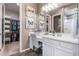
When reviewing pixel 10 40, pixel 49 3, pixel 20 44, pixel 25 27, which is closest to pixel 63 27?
pixel 49 3

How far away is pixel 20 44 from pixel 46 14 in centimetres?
69

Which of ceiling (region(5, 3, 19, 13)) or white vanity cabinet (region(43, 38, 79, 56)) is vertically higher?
ceiling (region(5, 3, 19, 13))

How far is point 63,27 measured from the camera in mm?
1615

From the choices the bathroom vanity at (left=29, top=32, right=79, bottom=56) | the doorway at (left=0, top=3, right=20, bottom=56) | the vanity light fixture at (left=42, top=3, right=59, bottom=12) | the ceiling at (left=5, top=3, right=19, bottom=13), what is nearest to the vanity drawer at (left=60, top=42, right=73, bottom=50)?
the bathroom vanity at (left=29, top=32, right=79, bottom=56)

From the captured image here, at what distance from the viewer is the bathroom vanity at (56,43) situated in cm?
149

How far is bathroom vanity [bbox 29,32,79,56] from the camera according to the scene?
1.49 m

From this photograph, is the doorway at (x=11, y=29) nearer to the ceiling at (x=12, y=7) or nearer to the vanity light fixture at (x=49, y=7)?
the ceiling at (x=12, y=7)

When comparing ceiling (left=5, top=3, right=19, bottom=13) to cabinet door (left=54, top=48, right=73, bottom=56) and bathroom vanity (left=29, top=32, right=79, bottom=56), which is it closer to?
bathroom vanity (left=29, top=32, right=79, bottom=56)

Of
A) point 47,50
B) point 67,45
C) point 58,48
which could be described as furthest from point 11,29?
point 67,45

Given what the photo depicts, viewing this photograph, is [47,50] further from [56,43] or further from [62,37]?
[62,37]

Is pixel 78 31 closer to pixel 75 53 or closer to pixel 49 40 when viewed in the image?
pixel 75 53

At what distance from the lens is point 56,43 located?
5.27 ft

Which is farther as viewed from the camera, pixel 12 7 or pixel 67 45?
pixel 12 7

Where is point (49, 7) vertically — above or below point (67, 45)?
above
